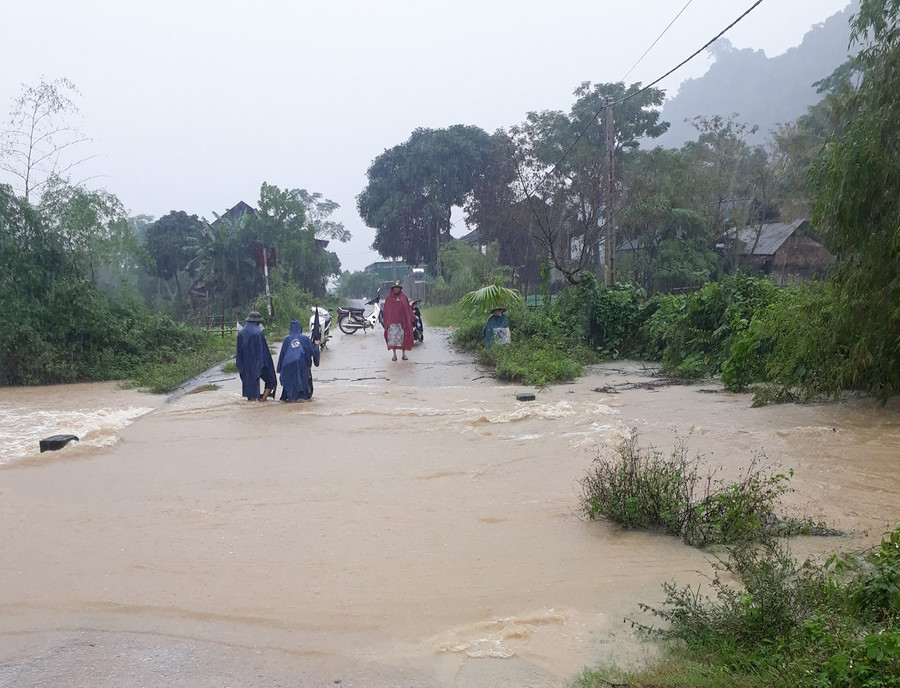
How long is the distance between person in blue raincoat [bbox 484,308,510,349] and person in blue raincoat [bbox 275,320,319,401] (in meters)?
5.61

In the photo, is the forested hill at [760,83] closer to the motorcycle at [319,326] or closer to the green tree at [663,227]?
the green tree at [663,227]

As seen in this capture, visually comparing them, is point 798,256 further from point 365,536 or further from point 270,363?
point 365,536

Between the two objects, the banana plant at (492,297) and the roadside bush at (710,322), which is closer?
the roadside bush at (710,322)

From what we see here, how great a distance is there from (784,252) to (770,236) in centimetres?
185

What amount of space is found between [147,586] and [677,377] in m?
10.6

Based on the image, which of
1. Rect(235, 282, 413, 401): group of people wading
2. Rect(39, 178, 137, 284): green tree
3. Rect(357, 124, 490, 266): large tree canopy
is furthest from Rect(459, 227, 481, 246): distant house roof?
Rect(235, 282, 413, 401): group of people wading

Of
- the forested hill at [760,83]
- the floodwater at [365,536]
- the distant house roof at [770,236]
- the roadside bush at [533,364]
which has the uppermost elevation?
the forested hill at [760,83]

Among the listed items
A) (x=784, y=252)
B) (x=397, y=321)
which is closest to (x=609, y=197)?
(x=397, y=321)

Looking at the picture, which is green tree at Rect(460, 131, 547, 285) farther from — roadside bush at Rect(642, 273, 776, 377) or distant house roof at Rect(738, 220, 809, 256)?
roadside bush at Rect(642, 273, 776, 377)

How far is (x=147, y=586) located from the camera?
4957 mm

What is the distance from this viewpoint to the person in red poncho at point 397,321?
57.6 ft

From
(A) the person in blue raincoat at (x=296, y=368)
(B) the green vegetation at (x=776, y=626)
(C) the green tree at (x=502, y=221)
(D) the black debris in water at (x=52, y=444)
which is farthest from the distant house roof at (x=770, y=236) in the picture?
(B) the green vegetation at (x=776, y=626)

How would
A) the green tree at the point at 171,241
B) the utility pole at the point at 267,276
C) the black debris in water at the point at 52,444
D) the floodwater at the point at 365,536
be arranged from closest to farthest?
the floodwater at the point at 365,536 < the black debris in water at the point at 52,444 < the utility pole at the point at 267,276 < the green tree at the point at 171,241

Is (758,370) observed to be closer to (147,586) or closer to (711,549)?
(711,549)
